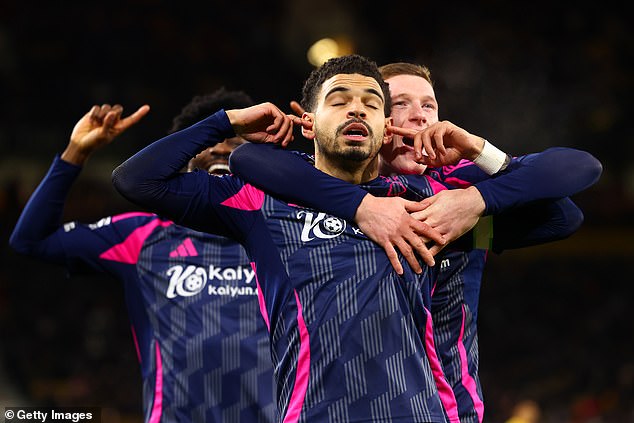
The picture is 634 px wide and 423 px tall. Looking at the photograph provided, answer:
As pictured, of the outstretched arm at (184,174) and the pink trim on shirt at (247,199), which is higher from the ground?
the outstretched arm at (184,174)

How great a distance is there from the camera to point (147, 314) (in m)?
4.36

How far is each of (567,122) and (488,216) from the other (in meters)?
10.2

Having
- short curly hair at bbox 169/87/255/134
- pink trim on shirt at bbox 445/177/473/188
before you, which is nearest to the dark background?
short curly hair at bbox 169/87/255/134

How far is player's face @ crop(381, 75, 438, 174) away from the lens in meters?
3.76

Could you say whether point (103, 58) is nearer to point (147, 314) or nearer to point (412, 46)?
point (412, 46)

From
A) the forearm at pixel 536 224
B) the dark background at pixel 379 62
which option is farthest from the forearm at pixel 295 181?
the dark background at pixel 379 62

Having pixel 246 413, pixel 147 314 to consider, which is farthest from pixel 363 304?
pixel 147 314

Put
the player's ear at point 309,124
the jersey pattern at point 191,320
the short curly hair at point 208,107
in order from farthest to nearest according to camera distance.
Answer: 1. the short curly hair at point 208,107
2. the jersey pattern at point 191,320
3. the player's ear at point 309,124

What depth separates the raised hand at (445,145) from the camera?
321cm

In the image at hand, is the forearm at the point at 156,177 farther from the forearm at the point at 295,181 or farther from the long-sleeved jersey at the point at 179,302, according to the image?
the long-sleeved jersey at the point at 179,302

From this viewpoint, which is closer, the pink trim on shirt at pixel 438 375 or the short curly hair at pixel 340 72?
the pink trim on shirt at pixel 438 375

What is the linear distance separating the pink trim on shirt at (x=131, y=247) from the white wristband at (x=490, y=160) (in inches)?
69.1

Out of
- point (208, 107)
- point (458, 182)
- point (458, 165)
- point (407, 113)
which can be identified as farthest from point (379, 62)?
point (458, 182)

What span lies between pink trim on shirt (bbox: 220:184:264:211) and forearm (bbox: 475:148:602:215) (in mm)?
741
